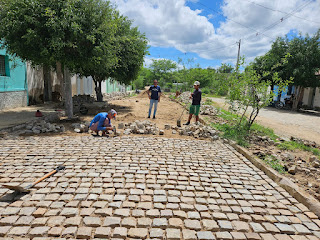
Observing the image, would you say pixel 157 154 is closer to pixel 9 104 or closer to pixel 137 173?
pixel 137 173

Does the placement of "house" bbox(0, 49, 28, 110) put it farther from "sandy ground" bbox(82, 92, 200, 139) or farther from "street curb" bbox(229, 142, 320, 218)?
"street curb" bbox(229, 142, 320, 218)

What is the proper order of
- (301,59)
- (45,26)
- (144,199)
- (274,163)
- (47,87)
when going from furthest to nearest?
(301,59), (47,87), (45,26), (274,163), (144,199)

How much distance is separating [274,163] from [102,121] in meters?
4.91

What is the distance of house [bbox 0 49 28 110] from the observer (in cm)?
1063

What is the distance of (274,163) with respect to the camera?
4.86 meters

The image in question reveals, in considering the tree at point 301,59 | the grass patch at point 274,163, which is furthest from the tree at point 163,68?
the grass patch at point 274,163

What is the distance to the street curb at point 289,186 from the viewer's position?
125 inches

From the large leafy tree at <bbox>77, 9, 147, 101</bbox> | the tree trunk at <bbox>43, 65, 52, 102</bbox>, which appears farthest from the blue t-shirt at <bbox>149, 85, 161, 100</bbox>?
the tree trunk at <bbox>43, 65, 52, 102</bbox>

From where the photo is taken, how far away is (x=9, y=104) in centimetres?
1107

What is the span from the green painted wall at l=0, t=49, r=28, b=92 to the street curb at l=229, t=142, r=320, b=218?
1191 centimetres

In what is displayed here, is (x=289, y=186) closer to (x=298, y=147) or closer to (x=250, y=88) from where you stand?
(x=298, y=147)

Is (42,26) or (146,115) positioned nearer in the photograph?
(42,26)

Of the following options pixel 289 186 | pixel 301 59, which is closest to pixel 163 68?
pixel 301 59

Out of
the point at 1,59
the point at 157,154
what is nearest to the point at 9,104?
the point at 1,59
